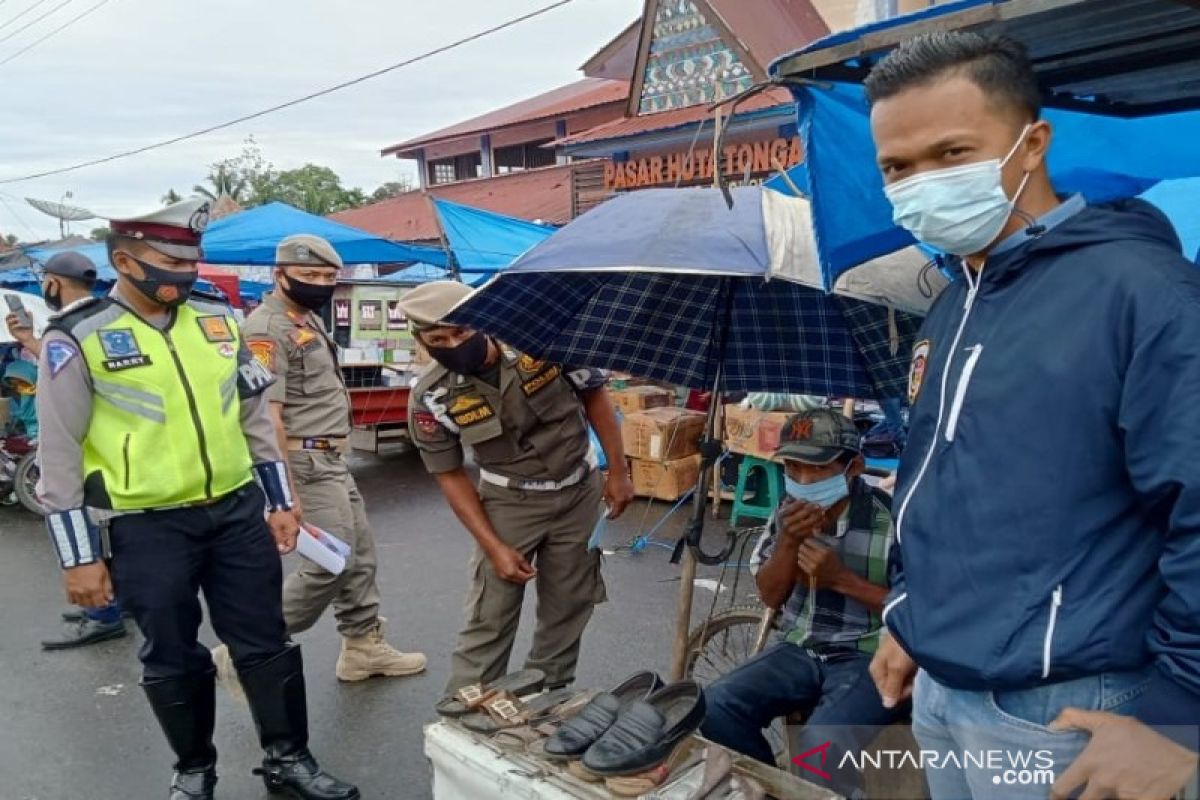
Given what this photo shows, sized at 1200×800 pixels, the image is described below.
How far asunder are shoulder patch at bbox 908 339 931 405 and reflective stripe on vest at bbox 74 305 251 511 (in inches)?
88.3

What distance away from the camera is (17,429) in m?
8.05

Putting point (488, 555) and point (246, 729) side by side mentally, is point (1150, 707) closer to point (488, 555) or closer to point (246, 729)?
point (488, 555)

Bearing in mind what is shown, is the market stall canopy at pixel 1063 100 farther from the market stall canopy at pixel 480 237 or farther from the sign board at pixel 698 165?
the sign board at pixel 698 165

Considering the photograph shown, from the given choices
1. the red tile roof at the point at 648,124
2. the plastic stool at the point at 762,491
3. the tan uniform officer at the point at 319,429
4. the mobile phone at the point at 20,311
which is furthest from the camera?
the red tile roof at the point at 648,124

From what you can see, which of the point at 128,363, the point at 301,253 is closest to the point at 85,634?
the point at 301,253

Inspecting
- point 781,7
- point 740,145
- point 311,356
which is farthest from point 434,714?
point 781,7

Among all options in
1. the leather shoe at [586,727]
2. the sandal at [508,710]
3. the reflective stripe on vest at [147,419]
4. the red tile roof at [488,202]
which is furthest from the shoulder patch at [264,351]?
the red tile roof at [488,202]

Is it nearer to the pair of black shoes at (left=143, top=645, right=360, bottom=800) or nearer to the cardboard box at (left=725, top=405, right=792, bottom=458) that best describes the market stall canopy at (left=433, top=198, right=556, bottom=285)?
the cardboard box at (left=725, top=405, right=792, bottom=458)

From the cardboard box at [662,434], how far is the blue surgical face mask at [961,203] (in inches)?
224

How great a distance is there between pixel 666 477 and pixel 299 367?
3820 mm

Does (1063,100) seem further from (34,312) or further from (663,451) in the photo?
(34,312)

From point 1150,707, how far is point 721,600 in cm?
408

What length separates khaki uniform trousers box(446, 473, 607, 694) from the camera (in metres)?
3.17

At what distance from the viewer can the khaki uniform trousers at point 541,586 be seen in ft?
10.4
